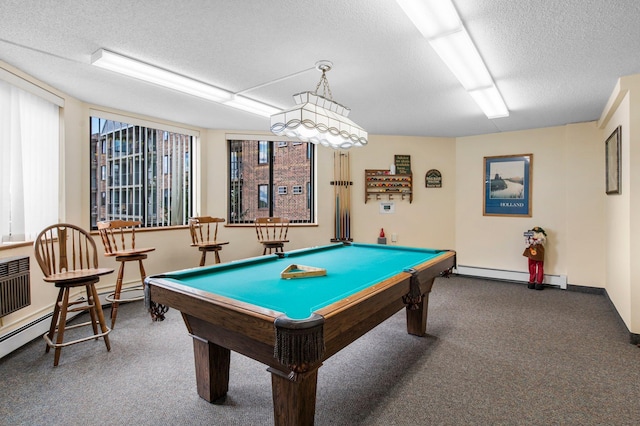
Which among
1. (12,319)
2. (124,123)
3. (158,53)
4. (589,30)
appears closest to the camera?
(589,30)

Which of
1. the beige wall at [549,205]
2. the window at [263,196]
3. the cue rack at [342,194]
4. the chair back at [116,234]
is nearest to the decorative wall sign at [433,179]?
the beige wall at [549,205]

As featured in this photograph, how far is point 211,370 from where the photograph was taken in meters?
2.05

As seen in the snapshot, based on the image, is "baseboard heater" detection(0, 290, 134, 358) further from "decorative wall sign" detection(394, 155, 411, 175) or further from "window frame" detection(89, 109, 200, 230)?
"decorative wall sign" detection(394, 155, 411, 175)

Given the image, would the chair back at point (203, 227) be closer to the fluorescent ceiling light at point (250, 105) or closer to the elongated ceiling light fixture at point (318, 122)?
the fluorescent ceiling light at point (250, 105)

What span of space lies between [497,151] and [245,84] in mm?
4266

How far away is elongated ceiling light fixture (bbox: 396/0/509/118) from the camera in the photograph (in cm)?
190

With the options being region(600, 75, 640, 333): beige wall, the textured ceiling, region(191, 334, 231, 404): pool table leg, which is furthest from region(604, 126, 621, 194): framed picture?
region(191, 334, 231, 404): pool table leg

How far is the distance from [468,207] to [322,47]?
430 centimetres

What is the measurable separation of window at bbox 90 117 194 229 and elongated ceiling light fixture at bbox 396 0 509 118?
12.9 ft

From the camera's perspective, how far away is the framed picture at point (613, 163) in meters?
3.45

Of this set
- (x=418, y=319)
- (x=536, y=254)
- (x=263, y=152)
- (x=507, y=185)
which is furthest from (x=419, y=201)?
(x=418, y=319)

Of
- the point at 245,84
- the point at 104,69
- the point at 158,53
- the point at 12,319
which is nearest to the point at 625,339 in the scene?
the point at 245,84

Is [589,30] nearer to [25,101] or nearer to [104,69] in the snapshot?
[104,69]

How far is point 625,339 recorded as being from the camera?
3031 millimetres
